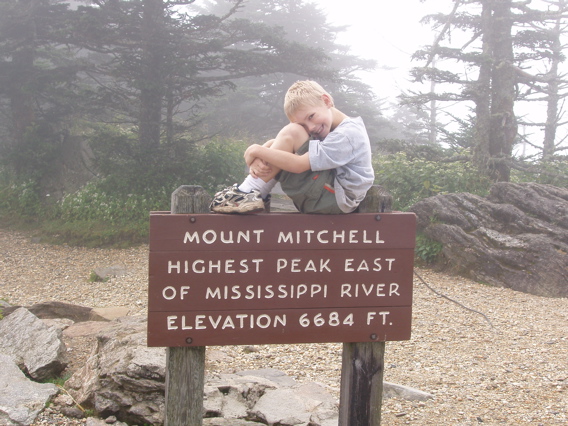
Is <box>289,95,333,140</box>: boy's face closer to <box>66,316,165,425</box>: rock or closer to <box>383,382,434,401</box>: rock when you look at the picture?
<box>66,316,165,425</box>: rock

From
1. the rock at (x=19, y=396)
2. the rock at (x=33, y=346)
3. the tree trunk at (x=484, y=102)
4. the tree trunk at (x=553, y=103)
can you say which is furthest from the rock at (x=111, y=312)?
the tree trunk at (x=553, y=103)

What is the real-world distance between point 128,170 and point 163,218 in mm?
9581

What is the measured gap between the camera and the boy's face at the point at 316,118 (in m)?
2.41

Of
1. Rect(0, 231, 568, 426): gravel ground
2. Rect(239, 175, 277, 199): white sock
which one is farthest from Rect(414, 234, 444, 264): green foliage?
Rect(239, 175, 277, 199): white sock

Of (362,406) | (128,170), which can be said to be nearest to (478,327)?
(362,406)

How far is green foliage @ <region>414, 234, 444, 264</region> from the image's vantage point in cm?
880

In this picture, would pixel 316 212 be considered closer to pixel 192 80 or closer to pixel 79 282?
pixel 79 282

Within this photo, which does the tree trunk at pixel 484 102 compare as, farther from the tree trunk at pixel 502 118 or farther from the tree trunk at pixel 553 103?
the tree trunk at pixel 553 103

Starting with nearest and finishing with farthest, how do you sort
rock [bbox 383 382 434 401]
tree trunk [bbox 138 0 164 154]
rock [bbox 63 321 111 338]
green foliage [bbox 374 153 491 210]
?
rock [bbox 383 382 434 401] < rock [bbox 63 321 111 338] < green foliage [bbox 374 153 491 210] < tree trunk [bbox 138 0 164 154]

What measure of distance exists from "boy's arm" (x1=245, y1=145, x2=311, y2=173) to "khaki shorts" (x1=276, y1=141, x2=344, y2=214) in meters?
0.08

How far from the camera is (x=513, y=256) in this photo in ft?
26.0

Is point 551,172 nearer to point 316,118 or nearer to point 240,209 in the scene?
point 316,118

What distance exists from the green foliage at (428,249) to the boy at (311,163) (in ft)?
21.9

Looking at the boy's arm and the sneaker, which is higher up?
the boy's arm
